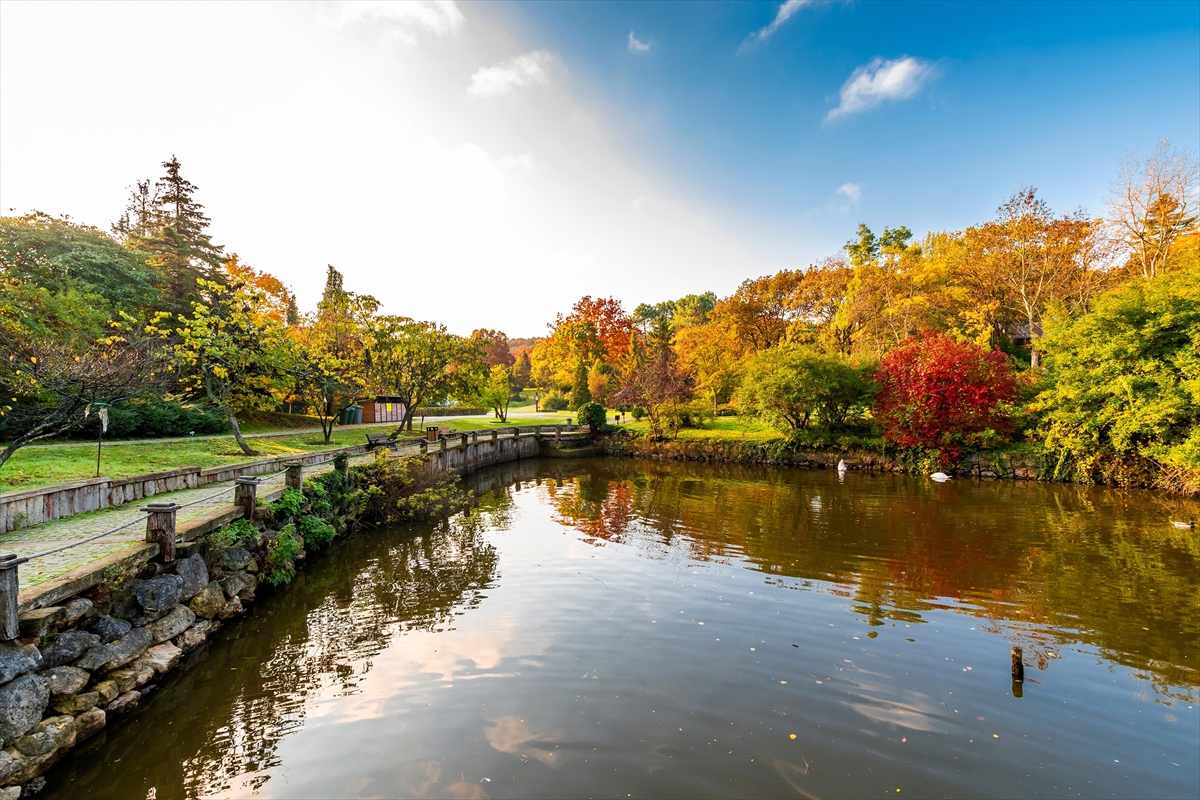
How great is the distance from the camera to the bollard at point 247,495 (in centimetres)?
897

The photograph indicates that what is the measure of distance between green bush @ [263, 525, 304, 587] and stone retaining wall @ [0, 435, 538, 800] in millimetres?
979

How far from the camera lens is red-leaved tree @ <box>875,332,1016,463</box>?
1973cm

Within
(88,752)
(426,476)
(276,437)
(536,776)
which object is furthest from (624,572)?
(276,437)

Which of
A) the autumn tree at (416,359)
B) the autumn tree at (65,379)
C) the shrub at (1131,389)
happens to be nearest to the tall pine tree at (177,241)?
the autumn tree at (416,359)

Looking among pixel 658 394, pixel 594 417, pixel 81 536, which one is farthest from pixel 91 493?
pixel 594 417

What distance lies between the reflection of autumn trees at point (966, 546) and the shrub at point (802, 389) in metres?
4.70

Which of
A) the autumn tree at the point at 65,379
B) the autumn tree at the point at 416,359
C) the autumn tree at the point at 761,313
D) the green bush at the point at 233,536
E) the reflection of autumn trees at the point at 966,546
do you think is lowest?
the reflection of autumn trees at the point at 966,546

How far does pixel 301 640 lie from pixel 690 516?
10155 mm

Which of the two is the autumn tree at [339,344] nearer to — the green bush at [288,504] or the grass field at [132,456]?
the grass field at [132,456]

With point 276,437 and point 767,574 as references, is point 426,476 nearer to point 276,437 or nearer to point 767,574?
point 276,437

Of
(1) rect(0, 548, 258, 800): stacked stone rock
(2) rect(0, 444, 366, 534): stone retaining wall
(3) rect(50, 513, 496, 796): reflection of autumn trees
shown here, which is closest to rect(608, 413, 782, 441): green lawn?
(3) rect(50, 513, 496, 796): reflection of autumn trees

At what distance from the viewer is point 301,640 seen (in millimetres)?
7188

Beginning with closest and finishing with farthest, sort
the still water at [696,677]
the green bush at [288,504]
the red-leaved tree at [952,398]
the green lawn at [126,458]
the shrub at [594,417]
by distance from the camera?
1. the still water at [696,677]
2. the green bush at [288,504]
3. the green lawn at [126,458]
4. the red-leaved tree at [952,398]
5. the shrub at [594,417]

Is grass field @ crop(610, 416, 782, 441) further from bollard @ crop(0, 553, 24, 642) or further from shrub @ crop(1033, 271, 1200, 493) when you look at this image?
bollard @ crop(0, 553, 24, 642)
